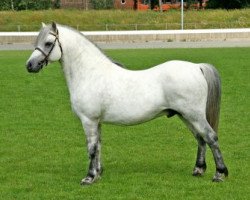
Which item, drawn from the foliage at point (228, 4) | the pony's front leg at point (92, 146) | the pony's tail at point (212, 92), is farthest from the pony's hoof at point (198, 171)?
the foliage at point (228, 4)

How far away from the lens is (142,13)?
64.9 meters

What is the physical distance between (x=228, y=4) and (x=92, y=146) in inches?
2848

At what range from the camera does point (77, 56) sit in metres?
9.25

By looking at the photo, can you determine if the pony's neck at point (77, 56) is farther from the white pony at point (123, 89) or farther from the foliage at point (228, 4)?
the foliage at point (228, 4)

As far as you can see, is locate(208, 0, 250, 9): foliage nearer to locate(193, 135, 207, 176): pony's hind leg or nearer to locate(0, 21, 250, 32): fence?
locate(0, 21, 250, 32): fence

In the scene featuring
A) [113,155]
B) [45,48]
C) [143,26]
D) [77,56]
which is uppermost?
[45,48]

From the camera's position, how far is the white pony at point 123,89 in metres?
8.89

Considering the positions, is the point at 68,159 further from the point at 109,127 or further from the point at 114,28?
the point at 114,28

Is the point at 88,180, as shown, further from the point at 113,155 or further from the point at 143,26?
the point at 143,26

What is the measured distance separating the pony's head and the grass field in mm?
1784

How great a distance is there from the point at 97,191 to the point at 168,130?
514cm

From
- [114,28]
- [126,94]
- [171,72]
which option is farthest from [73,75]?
[114,28]

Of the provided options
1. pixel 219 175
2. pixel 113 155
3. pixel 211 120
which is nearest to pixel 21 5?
pixel 113 155

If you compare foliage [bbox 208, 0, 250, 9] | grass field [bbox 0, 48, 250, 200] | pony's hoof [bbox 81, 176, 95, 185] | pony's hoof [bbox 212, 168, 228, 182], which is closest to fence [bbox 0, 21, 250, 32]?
foliage [bbox 208, 0, 250, 9]
